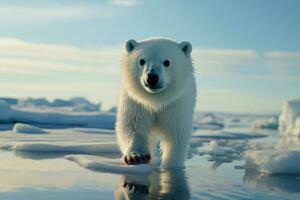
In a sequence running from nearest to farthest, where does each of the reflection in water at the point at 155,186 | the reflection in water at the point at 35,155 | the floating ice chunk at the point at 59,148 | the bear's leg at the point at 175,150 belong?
the reflection in water at the point at 155,186
the bear's leg at the point at 175,150
the reflection in water at the point at 35,155
the floating ice chunk at the point at 59,148

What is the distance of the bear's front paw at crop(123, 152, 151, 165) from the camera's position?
4582 millimetres

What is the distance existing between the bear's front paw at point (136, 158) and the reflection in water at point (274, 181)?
3.38ft

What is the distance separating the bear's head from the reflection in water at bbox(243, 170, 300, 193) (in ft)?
3.83

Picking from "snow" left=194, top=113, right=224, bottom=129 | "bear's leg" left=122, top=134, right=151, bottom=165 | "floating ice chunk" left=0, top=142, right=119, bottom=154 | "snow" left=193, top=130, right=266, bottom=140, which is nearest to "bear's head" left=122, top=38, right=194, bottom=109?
"bear's leg" left=122, top=134, right=151, bottom=165

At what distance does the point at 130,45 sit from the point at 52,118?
1392cm

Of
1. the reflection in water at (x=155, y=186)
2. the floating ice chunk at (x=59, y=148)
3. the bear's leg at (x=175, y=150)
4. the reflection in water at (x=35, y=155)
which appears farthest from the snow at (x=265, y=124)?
the reflection in water at (x=155, y=186)

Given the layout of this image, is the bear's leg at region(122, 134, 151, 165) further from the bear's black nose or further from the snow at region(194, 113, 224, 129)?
the snow at region(194, 113, 224, 129)

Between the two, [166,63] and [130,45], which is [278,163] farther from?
[130,45]

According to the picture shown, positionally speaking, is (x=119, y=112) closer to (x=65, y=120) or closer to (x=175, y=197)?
(x=175, y=197)

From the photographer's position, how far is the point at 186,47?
4.93 metres

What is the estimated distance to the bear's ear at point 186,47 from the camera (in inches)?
193

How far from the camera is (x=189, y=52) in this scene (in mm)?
4957

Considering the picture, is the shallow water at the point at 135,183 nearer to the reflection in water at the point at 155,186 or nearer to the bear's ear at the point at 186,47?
the reflection in water at the point at 155,186

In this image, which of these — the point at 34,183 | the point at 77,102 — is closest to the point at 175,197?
the point at 34,183
